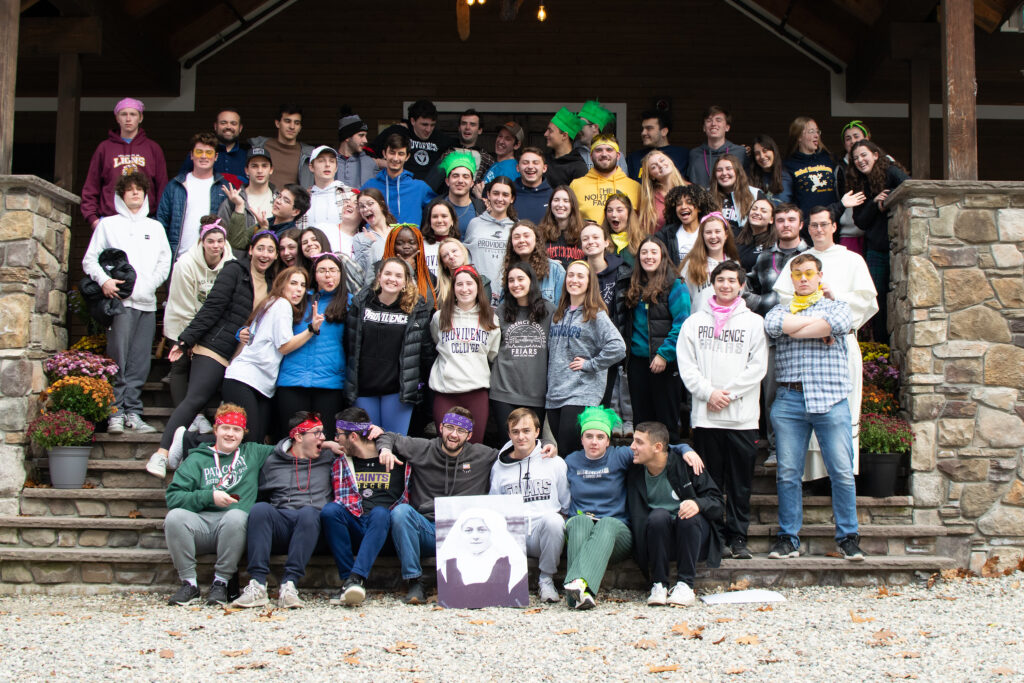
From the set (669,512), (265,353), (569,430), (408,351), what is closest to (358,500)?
(408,351)

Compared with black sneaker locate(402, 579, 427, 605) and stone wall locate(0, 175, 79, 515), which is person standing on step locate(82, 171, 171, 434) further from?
black sneaker locate(402, 579, 427, 605)

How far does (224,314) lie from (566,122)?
334cm

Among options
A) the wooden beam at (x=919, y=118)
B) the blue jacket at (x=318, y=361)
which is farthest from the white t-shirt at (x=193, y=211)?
the wooden beam at (x=919, y=118)

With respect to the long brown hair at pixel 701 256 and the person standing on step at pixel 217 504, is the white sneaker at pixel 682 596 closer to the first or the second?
the long brown hair at pixel 701 256

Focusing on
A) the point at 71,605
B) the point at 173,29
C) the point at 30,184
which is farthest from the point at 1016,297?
the point at 173,29

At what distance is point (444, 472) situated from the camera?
5.40 m

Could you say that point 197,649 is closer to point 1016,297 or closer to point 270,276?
point 270,276

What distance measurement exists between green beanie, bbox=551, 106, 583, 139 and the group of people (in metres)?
0.81

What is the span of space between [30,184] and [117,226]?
0.59 meters

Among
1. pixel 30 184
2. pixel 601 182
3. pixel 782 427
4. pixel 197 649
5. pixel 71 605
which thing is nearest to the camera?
pixel 197 649

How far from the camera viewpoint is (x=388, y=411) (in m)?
5.78

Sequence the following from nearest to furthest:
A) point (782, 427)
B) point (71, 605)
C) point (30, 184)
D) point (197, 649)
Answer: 1. point (197, 649)
2. point (71, 605)
3. point (782, 427)
4. point (30, 184)

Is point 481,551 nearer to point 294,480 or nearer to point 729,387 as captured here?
point 294,480

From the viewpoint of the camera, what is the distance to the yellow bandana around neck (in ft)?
18.3
